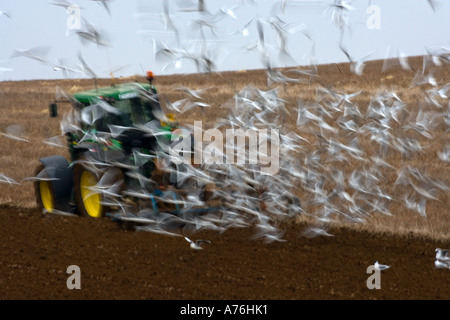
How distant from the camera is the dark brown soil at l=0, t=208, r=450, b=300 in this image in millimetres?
6543

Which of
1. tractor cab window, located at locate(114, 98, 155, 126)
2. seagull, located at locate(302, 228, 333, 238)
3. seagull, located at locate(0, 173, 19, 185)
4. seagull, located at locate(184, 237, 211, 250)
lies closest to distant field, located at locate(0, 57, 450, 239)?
seagull, located at locate(0, 173, 19, 185)

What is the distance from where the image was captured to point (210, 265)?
746 cm

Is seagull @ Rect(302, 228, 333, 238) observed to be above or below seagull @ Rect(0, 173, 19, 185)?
below

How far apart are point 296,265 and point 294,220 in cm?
224

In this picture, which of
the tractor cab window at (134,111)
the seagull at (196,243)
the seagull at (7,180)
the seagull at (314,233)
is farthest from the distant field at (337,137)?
the seagull at (196,243)

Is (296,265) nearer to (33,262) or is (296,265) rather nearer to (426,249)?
(426,249)

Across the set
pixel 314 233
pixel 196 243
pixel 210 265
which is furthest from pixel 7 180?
pixel 210 265

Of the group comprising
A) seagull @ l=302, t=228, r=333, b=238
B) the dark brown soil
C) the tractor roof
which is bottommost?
the dark brown soil

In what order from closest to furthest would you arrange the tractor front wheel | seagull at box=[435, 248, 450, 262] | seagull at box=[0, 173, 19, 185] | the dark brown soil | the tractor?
the dark brown soil
seagull at box=[435, 248, 450, 262]
the tractor
the tractor front wheel
seagull at box=[0, 173, 19, 185]

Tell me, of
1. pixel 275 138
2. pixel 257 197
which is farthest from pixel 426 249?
pixel 275 138

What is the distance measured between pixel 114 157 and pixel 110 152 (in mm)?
116

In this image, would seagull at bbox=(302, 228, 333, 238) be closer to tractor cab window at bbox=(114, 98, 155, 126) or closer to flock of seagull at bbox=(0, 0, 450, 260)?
flock of seagull at bbox=(0, 0, 450, 260)

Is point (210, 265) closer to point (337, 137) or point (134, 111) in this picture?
point (134, 111)

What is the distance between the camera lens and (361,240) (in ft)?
28.3
